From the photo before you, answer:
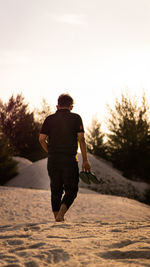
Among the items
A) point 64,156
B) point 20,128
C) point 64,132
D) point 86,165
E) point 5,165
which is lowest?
point 5,165

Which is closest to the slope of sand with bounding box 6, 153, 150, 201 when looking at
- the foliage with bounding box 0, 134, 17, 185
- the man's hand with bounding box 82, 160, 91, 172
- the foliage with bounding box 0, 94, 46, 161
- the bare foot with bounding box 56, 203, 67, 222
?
the foliage with bounding box 0, 134, 17, 185

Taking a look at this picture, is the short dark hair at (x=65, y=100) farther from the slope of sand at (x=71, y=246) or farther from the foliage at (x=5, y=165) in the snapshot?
the foliage at (x=5, y=165)

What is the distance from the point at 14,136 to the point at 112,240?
23.1m

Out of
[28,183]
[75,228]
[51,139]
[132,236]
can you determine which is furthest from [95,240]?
[28,183]

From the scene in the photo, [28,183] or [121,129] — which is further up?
[121,129]

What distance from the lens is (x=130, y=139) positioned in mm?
19531

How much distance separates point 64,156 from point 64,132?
16.0 inches

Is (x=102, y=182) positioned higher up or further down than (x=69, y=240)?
further down

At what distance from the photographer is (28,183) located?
51.3ft

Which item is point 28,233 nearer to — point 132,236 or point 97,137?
point 132,236

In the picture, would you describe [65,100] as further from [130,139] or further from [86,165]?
[130,139]

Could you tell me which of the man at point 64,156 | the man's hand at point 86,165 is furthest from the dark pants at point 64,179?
the man's hand at point 86,165

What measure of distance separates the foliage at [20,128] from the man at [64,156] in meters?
19.3

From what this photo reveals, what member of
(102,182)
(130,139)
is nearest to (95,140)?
(130,139)
